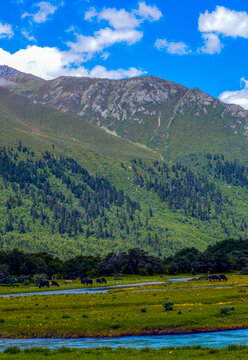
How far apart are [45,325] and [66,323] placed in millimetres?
2614

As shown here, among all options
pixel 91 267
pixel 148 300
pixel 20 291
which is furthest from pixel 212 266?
pixel 148 300

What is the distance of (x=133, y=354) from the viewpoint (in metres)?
38.0

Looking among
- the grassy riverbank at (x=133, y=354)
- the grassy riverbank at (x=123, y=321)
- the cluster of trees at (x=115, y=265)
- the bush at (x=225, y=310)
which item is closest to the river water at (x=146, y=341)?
the grassy riverbank at (x=123, y=321)

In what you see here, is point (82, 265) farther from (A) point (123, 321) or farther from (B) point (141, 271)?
(A) point (123, 321)

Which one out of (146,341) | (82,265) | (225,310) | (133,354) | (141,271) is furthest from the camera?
(82,265)

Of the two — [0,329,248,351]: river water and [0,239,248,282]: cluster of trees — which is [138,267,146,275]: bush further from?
[0,329,248,351]: river water

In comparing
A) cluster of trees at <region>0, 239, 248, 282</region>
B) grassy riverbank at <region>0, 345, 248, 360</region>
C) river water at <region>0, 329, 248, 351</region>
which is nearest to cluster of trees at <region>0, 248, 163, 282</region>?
A: cluster of trees at <region>0, 239, 248, 282</region>

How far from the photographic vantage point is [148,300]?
3046 inches

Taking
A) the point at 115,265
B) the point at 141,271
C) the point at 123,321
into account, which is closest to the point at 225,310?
the point at 123,321

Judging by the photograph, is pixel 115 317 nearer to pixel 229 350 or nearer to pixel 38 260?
pixel 229 350

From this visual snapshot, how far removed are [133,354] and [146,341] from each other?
963cm

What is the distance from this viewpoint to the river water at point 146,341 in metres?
44.8

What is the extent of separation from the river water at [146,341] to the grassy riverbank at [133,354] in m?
4.16

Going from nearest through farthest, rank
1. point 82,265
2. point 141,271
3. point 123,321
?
point 123,321 < point 141,271 < point 82,265
